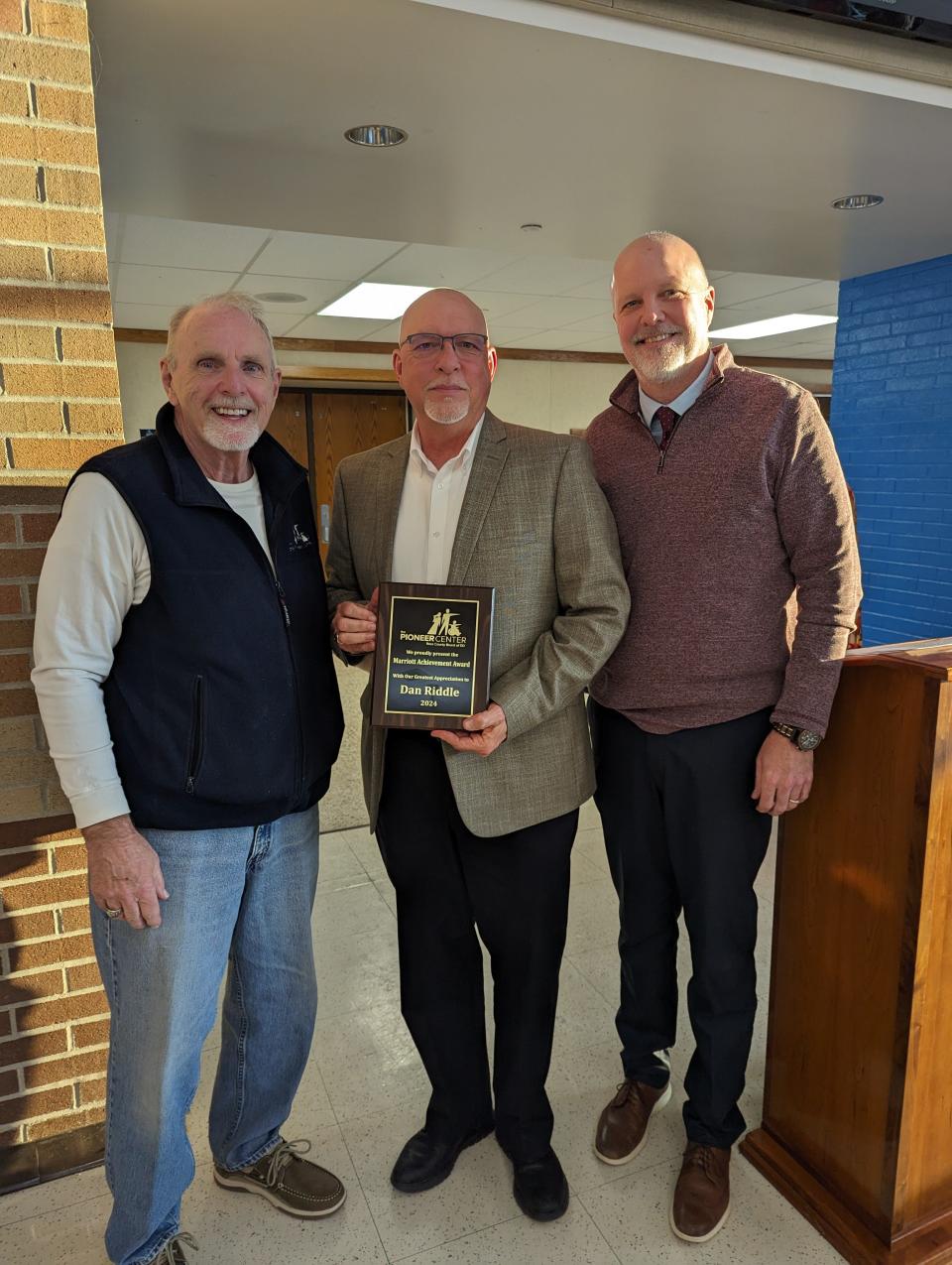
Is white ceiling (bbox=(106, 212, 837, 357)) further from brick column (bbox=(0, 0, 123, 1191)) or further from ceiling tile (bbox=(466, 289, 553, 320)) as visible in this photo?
brick column (bbox=(0, 0, 123, 1191))

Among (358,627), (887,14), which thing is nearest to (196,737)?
(358,627)

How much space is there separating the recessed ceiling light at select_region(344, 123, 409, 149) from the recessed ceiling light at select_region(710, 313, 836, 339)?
5883mm

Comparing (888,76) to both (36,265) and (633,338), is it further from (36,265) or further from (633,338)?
(36,265)

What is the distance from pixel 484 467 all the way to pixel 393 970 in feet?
5.57

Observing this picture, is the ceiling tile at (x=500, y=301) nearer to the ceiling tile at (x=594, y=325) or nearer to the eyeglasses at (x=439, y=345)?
the ceiling tile at (x=594, y=325)

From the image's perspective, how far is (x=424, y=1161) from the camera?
184 centimetres

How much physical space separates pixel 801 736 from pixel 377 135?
7.83 ft

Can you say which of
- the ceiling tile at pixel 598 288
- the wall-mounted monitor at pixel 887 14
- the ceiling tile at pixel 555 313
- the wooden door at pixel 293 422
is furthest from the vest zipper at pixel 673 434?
the wooden door at pixel 293 422

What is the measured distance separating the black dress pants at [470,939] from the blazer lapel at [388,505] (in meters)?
0.34

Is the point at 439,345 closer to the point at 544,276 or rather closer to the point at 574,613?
the point at 574,613

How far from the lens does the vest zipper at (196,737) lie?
1414mm

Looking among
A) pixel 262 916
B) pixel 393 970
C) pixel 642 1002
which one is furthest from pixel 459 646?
pixel 393 970

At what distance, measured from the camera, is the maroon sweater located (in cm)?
162

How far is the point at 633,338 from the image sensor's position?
68.9 inches
